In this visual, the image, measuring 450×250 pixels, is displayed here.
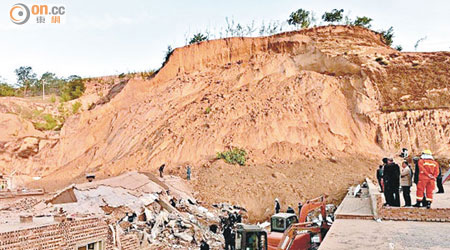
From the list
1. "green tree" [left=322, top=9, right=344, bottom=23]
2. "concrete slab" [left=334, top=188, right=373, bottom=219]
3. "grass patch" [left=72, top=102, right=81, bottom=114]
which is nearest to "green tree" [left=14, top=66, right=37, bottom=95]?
"grass patch" [left=72, top=102, right=81, bottom=114]

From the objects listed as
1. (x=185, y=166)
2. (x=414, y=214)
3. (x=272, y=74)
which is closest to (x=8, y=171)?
(x=185, y=166)

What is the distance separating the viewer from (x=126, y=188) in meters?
18.2

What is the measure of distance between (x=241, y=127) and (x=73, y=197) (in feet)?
42.4

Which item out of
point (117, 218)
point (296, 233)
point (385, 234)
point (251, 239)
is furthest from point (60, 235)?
point (385, 234)

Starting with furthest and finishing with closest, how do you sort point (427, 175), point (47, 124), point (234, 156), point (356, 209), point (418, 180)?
point (47, 124)
point (234, 156)
point (356, 209)
point (418, 180)
point (427, 175)

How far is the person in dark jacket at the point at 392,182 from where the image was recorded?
8812mm

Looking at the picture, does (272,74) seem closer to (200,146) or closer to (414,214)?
(200,146)

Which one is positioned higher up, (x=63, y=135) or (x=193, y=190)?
(x=63, y=135)

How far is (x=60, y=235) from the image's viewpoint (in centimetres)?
888

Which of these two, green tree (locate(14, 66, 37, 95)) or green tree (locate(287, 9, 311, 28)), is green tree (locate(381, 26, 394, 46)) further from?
green tree (locate(14, 66, 37, 95))

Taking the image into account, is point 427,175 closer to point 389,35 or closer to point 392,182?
point 392,182

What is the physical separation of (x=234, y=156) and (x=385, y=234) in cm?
1671

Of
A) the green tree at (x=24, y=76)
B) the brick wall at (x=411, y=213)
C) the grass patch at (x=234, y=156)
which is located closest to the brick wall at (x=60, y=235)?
the brick wall at (x=411, y=213)

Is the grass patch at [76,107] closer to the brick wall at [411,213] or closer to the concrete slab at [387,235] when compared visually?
the concrete slab at [387,235]
